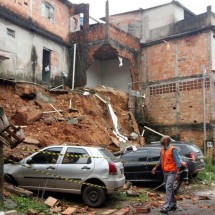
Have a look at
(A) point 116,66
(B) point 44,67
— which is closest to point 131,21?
(A) point 116,66

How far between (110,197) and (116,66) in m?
16.9

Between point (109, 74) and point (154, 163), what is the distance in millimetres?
15054

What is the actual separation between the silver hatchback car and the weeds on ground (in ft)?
2.54

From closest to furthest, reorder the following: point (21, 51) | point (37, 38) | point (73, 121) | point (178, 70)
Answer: point (73, 121), point (21, 51), point (37, 38), point (178, 70)

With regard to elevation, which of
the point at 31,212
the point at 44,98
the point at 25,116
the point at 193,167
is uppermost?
the point at 44,98

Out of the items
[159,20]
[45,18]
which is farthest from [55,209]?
[159,20]

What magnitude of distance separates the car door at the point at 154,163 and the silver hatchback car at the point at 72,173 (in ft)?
9.33

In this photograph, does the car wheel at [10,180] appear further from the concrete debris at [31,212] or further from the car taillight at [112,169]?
the car taillight at [112,169]

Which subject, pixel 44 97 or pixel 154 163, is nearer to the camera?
pixel 154 163

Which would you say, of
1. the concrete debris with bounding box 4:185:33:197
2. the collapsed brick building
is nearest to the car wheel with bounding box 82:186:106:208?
the concrete debris with bounding box 4:185:33:197

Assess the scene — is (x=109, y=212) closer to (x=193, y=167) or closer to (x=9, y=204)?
(x=9, y=204)

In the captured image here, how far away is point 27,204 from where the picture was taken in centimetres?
817

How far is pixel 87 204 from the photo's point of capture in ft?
29.2

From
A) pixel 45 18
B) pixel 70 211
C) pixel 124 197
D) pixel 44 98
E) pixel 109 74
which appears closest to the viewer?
pixel 70 211
